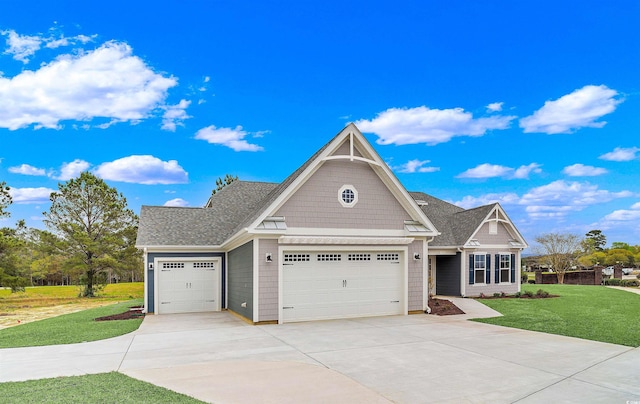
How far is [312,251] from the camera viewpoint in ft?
45.7

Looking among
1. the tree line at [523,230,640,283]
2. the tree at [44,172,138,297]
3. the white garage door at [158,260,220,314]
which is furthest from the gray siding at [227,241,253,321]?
the tree line at [523,230,640,283]

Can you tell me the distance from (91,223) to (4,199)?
17.2 feet

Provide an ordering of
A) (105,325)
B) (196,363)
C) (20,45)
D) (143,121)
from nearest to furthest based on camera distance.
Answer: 1. (196,363)
2. (105,325)
3. (20,45)
4. (143,121)

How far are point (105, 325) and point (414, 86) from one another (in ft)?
56.2

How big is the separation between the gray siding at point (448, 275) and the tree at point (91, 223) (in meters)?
19.7

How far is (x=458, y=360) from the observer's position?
8.21m

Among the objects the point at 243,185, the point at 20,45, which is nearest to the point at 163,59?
the point at 20,45

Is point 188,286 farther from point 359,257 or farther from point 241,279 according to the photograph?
point 359,257

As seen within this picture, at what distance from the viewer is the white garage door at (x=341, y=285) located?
538 inches

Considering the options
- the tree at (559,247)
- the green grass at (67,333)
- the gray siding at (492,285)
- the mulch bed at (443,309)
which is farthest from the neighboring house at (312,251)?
the tree at (559,247)

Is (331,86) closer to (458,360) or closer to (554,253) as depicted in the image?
(458,360)

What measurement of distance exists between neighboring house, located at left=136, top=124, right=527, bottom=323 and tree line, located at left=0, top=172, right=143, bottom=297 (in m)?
11.0

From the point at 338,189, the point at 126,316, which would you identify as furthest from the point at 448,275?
the point at 126,316

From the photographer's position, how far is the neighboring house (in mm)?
13391
